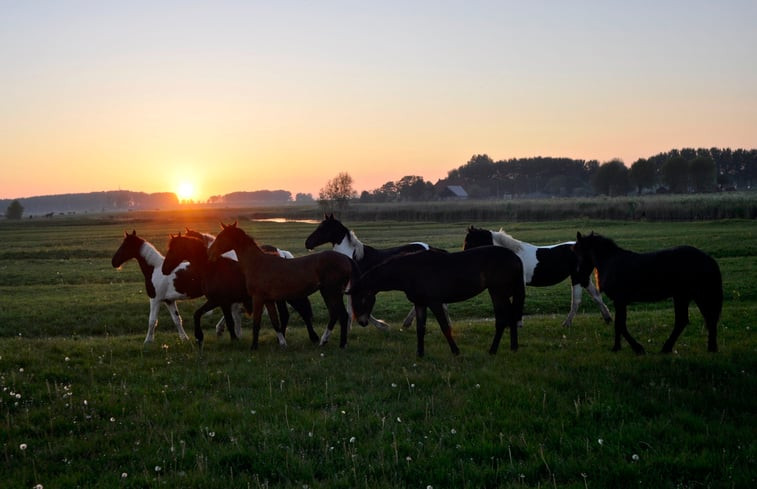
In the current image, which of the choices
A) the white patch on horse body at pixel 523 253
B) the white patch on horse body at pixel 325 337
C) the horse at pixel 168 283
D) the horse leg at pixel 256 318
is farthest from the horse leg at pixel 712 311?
the horse at pixel 168 283

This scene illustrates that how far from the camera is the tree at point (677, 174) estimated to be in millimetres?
111000

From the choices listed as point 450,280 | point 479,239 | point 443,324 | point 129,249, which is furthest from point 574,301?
point 129,249

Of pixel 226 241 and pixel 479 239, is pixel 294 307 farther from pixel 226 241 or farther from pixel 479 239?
pixel 479 239

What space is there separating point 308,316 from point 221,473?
657 centimetres

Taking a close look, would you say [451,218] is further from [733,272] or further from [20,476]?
[20,476]

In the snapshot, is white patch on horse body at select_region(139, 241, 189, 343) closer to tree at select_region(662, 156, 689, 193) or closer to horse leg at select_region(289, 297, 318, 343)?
horse leg at select_region(289, 297, 318, 343)

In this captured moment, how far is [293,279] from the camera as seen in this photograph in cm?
1096

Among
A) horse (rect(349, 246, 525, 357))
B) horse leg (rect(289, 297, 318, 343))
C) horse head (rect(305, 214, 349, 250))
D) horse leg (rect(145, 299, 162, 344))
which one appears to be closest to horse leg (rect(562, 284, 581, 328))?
horse (rect(349, 246, 525, 357))

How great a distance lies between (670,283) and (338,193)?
94797 mm

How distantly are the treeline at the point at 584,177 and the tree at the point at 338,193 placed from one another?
3988cm

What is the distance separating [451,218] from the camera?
6712cm

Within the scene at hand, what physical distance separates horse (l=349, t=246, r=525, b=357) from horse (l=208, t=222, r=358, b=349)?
0.86 metres

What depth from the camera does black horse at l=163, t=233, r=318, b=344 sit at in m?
11.6

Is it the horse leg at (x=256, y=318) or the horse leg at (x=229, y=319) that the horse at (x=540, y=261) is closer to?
the horse leg at (x=256, y=318)
